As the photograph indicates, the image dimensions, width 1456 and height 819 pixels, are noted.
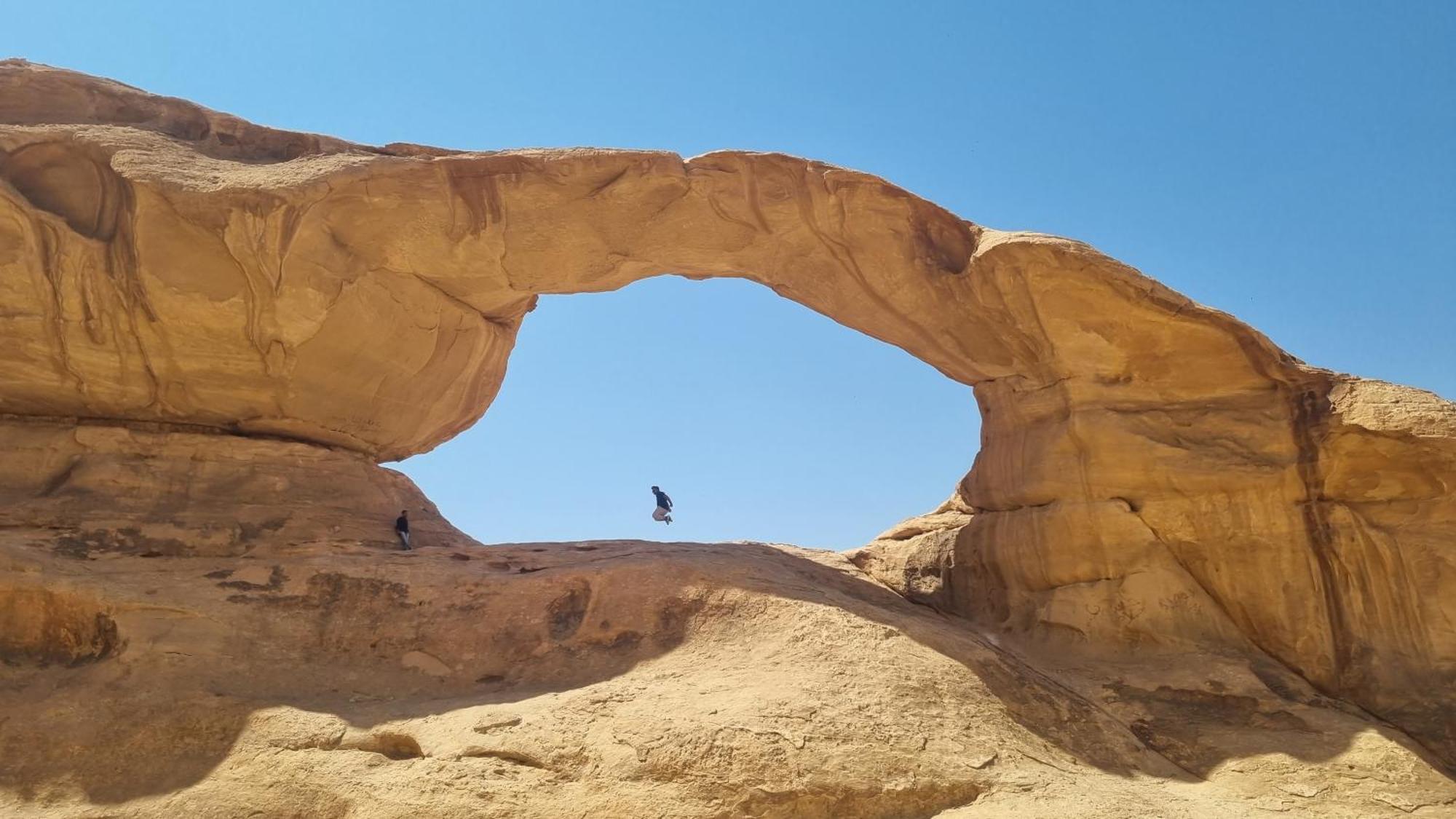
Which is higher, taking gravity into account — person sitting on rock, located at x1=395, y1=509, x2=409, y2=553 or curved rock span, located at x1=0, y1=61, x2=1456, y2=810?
curved rock span, located at x1=0, y1=61, x2=1456, y2=810

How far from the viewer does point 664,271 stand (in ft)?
46.6

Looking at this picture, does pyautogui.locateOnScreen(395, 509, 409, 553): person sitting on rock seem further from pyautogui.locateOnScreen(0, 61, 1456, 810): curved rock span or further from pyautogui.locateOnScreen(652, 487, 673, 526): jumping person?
pyautogui.locateOnScreen(652, 487, 673, 526): jumping person

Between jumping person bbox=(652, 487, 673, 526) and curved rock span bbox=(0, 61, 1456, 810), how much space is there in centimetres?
518

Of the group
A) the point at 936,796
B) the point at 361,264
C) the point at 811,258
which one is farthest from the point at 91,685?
the point at 811,258

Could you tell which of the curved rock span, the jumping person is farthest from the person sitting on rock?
the jumping person

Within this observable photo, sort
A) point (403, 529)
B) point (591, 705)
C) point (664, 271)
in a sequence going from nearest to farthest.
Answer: point (591, 705), point (403, 529), point (664, 271)

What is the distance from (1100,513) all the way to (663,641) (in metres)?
4.99

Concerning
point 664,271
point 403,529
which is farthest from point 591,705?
point 664,271

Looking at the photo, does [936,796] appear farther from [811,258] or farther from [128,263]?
[128,263]

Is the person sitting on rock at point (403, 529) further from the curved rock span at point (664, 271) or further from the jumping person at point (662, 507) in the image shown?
the jumping person at point (662, 507)

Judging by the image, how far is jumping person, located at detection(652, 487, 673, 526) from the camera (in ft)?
61.5

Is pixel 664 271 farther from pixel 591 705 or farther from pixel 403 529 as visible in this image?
pixel 591 705

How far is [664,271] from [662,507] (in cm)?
573

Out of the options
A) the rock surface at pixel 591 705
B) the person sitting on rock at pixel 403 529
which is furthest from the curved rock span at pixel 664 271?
the rock surface at pixel 591 705
